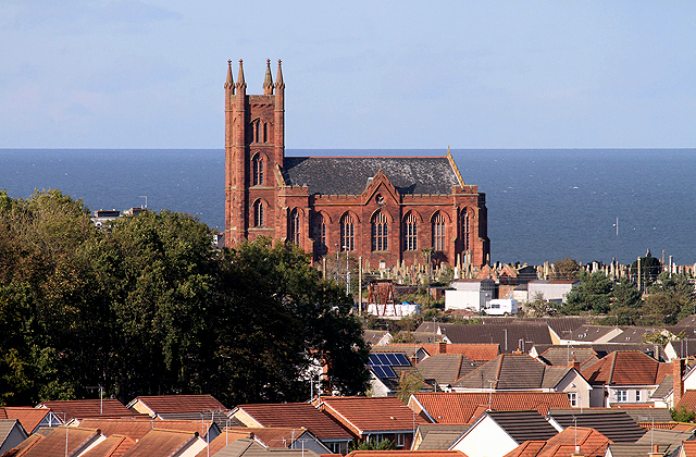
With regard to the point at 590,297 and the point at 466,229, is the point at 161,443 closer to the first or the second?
the point at 590,297

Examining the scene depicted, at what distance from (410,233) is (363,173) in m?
5.78

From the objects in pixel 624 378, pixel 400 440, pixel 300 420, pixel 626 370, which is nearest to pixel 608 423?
pixel 400 440

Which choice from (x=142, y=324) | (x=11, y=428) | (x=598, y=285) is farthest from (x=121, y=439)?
(x=598, y=285)

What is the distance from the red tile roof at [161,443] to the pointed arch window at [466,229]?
3648 inches

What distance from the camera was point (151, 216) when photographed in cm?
6869

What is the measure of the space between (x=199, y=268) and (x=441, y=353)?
1556 cm

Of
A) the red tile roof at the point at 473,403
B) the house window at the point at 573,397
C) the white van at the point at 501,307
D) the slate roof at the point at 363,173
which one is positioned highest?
the slate roof at the point at 363,173

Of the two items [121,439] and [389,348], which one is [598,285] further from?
[121,439]

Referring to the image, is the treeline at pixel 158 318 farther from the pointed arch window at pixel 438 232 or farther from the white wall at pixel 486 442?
the pointed arch window at pixel 438 232

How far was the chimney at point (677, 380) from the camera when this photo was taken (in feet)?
216

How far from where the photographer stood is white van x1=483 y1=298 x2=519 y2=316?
366ft

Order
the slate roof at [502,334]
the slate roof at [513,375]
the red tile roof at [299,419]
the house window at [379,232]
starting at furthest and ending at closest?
the house window at [379,232]
the slate roof at [502,334]
the slate roof at [513,375]
the red tile roof at [299,419]

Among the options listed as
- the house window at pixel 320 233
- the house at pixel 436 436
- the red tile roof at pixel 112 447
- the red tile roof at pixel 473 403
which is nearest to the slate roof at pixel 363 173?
the house window at pixel 320 233

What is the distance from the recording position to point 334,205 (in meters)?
134
